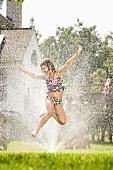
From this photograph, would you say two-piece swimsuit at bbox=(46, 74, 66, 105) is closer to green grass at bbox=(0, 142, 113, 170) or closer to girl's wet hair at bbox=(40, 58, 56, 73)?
girl's wet hair at bbox=(40, 58, 56, 73)

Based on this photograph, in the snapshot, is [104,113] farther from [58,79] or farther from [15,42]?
[15,42]

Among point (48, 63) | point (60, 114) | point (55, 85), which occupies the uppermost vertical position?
point (48, 63)

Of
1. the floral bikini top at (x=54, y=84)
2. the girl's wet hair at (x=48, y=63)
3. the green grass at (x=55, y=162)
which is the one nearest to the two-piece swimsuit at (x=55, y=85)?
the floral bikini top at (x=54, y=84)

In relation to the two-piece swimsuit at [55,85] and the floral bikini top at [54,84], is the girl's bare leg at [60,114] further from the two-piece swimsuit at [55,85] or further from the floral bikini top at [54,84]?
the floral bikini top at [54,84]

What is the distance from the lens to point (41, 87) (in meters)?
27.1

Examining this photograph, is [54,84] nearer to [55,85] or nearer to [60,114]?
[55,85]

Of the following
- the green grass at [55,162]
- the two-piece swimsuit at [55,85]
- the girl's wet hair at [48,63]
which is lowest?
the green grass at [55,162]

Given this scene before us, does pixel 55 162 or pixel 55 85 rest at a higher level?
pixel 55 85

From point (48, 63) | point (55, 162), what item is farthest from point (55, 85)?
point (55, 162)

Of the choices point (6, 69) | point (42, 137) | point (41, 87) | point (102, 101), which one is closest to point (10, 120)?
point (42, 137)

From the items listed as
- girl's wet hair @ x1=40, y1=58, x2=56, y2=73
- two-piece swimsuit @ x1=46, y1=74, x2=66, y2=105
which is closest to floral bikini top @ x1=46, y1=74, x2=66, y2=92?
two-piece swimsuit @ x1=46, y1=74, x2=66, y2=105

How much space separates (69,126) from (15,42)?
509 inches

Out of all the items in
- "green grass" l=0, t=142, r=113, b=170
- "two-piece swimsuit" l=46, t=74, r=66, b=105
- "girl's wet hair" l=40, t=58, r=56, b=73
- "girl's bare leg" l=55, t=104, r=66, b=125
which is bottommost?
"green grass" l=0, t=142, r=113, b=170

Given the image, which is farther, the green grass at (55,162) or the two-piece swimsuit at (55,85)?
the two-piece swimsuit at (55,85)
